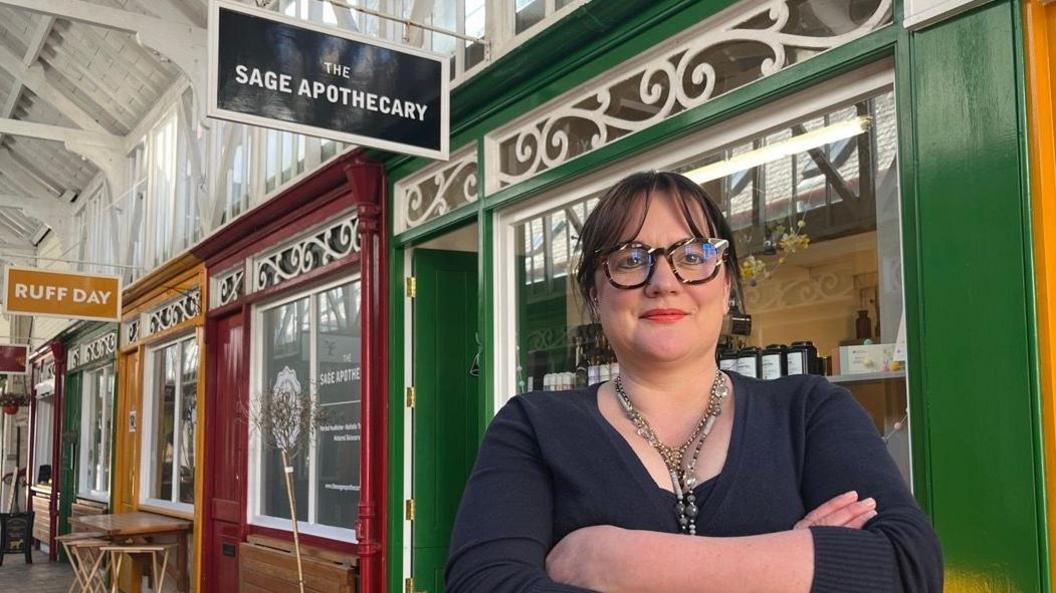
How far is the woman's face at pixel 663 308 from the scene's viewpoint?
1347 mm

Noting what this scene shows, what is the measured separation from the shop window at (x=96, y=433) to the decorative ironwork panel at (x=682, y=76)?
1017cm

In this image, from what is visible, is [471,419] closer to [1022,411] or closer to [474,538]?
[1022,411]

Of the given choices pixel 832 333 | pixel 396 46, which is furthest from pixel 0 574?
pixel 832 333

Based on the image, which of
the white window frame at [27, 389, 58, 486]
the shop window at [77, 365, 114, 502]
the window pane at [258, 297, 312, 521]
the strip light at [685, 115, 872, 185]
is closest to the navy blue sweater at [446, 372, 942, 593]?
the strip light at [685, 115, 872, 185]

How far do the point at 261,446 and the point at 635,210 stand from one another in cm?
720

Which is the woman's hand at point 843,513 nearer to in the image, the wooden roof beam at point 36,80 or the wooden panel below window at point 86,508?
the wooden roof beam at point 36,80

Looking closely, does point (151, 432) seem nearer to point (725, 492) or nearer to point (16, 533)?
point (16, 533)

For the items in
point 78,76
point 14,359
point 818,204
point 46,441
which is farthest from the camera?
point 46,441

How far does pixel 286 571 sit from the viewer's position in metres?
6.82

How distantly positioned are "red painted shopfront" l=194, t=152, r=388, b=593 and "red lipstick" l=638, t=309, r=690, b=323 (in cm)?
473

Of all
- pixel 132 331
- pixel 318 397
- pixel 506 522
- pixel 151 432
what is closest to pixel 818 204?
pixel 506 522

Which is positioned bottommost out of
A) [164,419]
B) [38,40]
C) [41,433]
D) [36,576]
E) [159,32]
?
[36,576]

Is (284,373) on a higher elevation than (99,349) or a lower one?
lower

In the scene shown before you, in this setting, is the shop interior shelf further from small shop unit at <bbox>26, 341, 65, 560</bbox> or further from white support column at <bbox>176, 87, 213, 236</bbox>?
small shop unit at <bbox>26, 341, 65, 560</bbox>
